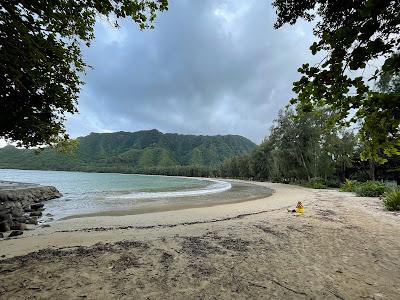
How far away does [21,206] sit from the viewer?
18938mm

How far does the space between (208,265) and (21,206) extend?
19.1m

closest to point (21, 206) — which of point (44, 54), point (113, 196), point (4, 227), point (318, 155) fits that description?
point (4, 227)

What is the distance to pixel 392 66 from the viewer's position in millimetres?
2557

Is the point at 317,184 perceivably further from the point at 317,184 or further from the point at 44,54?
the point at 44,54

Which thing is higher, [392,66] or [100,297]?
[392,66]

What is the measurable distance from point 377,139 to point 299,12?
2.63m

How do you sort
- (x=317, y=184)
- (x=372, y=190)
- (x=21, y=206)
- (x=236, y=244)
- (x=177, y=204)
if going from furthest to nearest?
(x=317, y=184), (x=372, y=190), (x=177, y=204), (x=21, y=206), (x=236, y=244)

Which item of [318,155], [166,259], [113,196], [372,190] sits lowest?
[113,196]

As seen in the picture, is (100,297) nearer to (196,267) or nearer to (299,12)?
(196,267)

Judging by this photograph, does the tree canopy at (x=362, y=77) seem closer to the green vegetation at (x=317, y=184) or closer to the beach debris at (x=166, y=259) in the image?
the beach debris at (x=166, y=259)

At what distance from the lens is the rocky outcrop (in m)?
11.7

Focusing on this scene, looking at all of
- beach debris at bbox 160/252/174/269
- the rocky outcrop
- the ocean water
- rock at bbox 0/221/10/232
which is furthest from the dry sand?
the ocean water

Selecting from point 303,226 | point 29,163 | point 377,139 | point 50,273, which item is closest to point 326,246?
point 303,226

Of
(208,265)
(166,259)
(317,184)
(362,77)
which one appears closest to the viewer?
(362,77)
